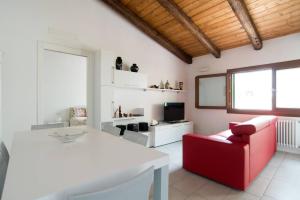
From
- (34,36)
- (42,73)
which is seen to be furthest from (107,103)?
(34,36)

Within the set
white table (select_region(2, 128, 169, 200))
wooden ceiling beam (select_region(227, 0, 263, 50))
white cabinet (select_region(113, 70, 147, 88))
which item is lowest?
white table (select_region(2, 128, 169, 200))

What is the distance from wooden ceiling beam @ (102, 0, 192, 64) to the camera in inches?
153

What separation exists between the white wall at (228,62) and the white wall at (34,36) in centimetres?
246

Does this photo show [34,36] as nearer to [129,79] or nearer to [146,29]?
[129,79]

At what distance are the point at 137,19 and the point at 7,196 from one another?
4314 mm

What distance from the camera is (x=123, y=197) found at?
67 cm

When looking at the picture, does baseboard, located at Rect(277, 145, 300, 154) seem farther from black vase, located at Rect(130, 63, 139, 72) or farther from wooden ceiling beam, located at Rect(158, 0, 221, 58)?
black vase, located at Rect(130, 63, 139, 72)

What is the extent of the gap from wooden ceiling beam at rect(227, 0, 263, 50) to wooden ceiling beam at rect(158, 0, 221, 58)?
3.20 feet

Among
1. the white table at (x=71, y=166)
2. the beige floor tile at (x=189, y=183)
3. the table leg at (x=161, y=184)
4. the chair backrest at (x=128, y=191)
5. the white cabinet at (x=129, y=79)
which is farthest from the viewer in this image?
the white cabinet at (x=129, y=79)

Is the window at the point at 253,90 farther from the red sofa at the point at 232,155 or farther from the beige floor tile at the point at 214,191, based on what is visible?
the beige floor tile at the point at 214,191

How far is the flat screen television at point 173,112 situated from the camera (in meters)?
4.82

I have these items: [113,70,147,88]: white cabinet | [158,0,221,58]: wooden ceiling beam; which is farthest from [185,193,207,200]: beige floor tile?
[158,0,221,58]: wooden ceiling beam

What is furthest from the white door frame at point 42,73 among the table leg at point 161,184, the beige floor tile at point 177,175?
the table leg at point 161,184

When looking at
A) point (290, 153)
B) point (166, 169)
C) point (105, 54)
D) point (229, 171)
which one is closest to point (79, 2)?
point (105, 54)
